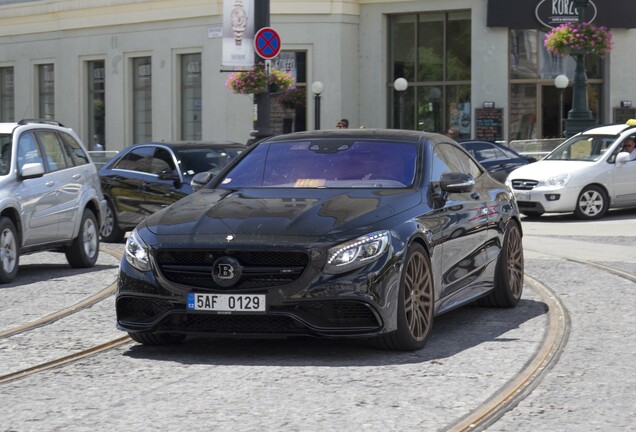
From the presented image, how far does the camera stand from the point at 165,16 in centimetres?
4091

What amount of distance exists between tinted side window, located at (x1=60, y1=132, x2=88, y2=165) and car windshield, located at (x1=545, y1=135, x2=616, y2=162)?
10.9 meters

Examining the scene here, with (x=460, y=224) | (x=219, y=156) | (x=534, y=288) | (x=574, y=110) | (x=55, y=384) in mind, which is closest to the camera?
(x=55, y=384)

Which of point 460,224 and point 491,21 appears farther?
point 491,21

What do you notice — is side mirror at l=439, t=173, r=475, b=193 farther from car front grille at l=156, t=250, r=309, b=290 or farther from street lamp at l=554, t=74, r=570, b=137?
street lamp at l=554, t=74, r=570, b=137

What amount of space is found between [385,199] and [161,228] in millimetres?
1397

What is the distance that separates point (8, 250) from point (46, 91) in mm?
33212

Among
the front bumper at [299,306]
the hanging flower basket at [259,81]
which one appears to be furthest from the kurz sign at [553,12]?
the front bumper at [299,306]

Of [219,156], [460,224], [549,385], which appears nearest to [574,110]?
[219,156]

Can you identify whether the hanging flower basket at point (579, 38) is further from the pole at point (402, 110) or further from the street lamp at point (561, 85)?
the pole at point (402, 110)

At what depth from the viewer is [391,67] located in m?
39.9

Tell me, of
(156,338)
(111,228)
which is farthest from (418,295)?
(111,228)

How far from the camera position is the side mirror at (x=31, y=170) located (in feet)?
44.3

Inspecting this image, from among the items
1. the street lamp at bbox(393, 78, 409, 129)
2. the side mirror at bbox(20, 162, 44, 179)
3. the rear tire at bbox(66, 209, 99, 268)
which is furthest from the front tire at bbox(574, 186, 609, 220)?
the street lamp at bbox(393, 78, 409, 129)

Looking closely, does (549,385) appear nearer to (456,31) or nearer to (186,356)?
(186,356)
